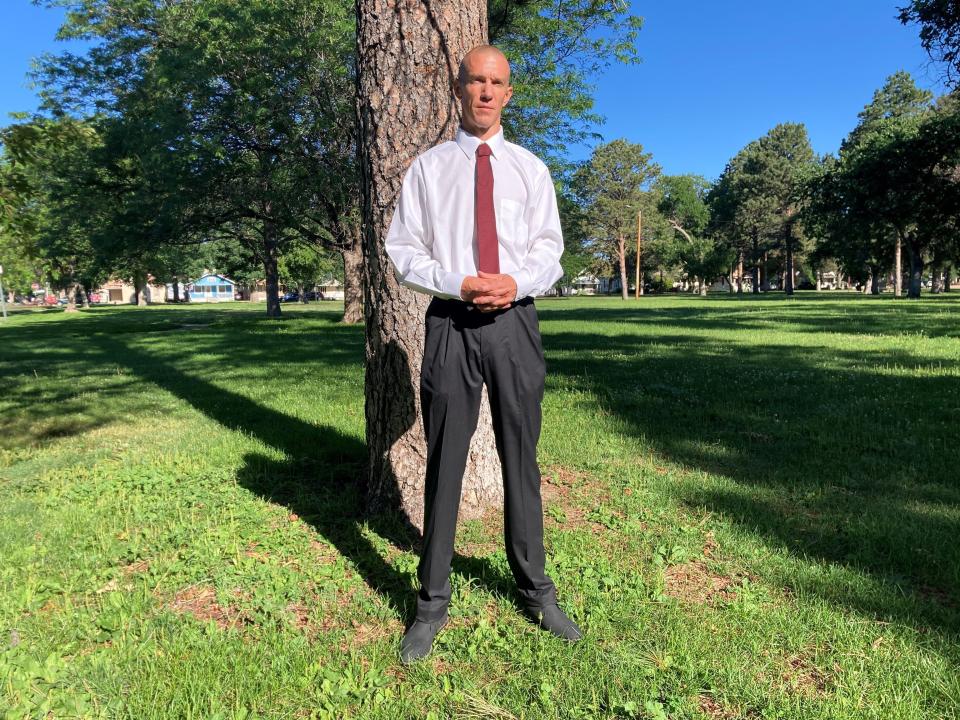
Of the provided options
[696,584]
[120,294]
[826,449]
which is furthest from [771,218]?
[120,294]

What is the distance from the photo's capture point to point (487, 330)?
2529 millimetres

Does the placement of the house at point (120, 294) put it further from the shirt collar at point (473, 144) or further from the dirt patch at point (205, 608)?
the shirt collar at point (473, 144)

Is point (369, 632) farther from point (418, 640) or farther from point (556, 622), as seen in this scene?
point (556, 622)

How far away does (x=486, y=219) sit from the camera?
2545 mm

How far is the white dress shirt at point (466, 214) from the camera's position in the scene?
2594mm

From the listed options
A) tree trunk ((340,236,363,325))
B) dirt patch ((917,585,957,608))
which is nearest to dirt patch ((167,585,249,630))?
dirt patch ((917,585,957,608))

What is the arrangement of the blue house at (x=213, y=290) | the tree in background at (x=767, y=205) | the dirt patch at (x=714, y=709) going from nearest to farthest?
the dirt patch at (x=714, y=709), the tree in background at (x=767, y=205), the blue house at (x=213, y=290)

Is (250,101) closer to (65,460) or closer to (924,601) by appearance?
(65,460)

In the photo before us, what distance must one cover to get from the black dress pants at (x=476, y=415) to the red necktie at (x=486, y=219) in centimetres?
21

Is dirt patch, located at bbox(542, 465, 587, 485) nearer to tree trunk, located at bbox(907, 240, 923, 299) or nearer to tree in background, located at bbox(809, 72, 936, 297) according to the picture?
tree in background, located at bbox(809, 72, 936, 297)

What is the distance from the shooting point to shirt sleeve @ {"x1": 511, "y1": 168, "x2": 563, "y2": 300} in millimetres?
2479

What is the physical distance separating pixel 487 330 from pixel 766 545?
96.3 inches

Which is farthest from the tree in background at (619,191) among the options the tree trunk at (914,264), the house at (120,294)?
the house at (120,294)

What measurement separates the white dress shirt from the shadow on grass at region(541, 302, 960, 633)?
2.38 m
